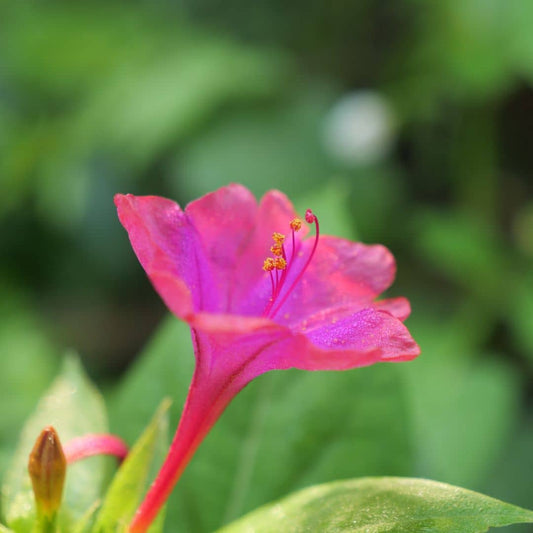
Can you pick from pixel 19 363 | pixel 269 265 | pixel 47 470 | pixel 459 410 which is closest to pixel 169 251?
pixel 269 265

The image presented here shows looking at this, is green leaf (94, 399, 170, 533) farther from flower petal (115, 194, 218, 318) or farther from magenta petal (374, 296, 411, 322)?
magenta petal (374, 296, 411, 322)

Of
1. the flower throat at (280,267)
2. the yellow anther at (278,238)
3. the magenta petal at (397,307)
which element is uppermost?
the yellow anther at (278,238)

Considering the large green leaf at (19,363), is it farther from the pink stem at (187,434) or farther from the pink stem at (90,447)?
the pink stem at (187,434)

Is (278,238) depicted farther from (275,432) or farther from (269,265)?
(275,432)

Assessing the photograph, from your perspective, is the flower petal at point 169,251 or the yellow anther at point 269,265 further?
the yellow anther at point 269,265

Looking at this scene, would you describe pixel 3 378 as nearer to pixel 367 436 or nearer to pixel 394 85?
pixel 367 436

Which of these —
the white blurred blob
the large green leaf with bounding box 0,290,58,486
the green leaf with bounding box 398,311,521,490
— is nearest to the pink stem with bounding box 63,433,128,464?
the green leaf with bounding box 398,311,521,490

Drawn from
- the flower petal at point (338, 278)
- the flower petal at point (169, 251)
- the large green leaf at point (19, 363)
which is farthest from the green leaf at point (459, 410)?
the large green leaf at point (19, 363)
